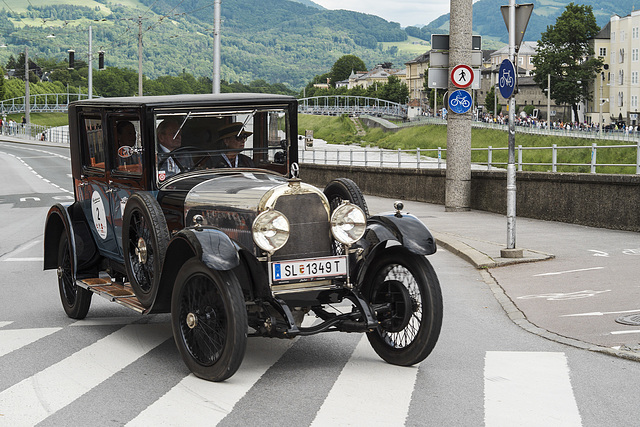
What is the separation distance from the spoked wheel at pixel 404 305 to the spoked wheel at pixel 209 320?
125 centimetres

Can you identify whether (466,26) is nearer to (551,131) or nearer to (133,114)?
(133,114)

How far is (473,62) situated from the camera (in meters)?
21.9

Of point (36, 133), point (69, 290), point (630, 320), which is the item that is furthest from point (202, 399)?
point (36, 133)

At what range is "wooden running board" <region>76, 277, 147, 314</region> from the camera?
780 centimetres

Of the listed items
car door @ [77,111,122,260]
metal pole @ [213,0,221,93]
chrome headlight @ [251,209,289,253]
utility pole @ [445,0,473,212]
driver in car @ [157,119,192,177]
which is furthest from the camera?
metal pole @ [213,0,221,93]

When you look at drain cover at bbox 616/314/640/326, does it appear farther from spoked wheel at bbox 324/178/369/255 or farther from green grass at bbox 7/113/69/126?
green grass at bbox 7/113/69/126

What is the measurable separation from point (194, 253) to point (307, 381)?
4.01ft

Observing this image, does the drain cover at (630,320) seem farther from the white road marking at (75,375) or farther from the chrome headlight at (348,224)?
the white road marking at (75,375)

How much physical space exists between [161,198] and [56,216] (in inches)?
79.2

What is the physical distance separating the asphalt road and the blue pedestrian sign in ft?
15.8

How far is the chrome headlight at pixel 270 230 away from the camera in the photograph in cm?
664

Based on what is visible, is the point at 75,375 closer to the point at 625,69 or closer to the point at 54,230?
the point at 54,230

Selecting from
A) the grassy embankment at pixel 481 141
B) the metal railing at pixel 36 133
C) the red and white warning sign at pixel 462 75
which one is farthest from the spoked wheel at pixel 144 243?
the metal railing at pixel 36 133

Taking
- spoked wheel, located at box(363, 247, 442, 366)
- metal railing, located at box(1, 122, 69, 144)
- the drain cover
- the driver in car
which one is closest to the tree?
metal railing, located at box(1, 122, 69, 144)
